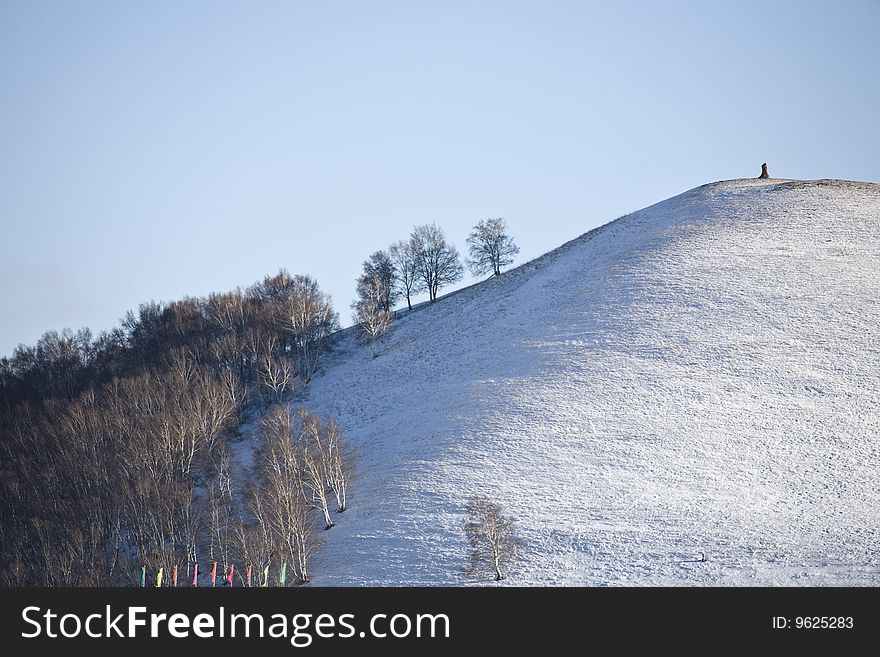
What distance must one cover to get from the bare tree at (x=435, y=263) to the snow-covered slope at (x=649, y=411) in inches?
579

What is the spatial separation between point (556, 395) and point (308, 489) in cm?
1765

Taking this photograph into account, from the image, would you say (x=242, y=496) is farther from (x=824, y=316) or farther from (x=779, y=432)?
(x=824, y=316)

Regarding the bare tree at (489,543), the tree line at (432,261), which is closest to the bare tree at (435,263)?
the tree line at (432,261)

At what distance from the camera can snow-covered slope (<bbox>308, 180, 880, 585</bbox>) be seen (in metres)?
40.6

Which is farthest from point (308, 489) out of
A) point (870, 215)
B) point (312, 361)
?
point (870, 215)

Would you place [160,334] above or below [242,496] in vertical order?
above

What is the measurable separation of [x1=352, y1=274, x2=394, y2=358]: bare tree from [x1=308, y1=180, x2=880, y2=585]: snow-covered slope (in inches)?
78.6

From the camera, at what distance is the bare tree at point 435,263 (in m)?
101

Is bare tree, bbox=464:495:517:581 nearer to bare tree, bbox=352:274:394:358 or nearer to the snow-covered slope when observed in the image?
the snow-covered slope

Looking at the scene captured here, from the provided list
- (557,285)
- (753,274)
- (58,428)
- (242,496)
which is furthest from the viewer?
(557,285)

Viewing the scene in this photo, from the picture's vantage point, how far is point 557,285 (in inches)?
3063

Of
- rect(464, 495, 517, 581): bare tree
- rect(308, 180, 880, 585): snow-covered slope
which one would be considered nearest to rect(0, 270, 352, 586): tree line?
rect(308, 180, 880, 585): snow-covered slope

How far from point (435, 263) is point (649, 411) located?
5224cm

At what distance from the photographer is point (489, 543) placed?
40.2 metres
